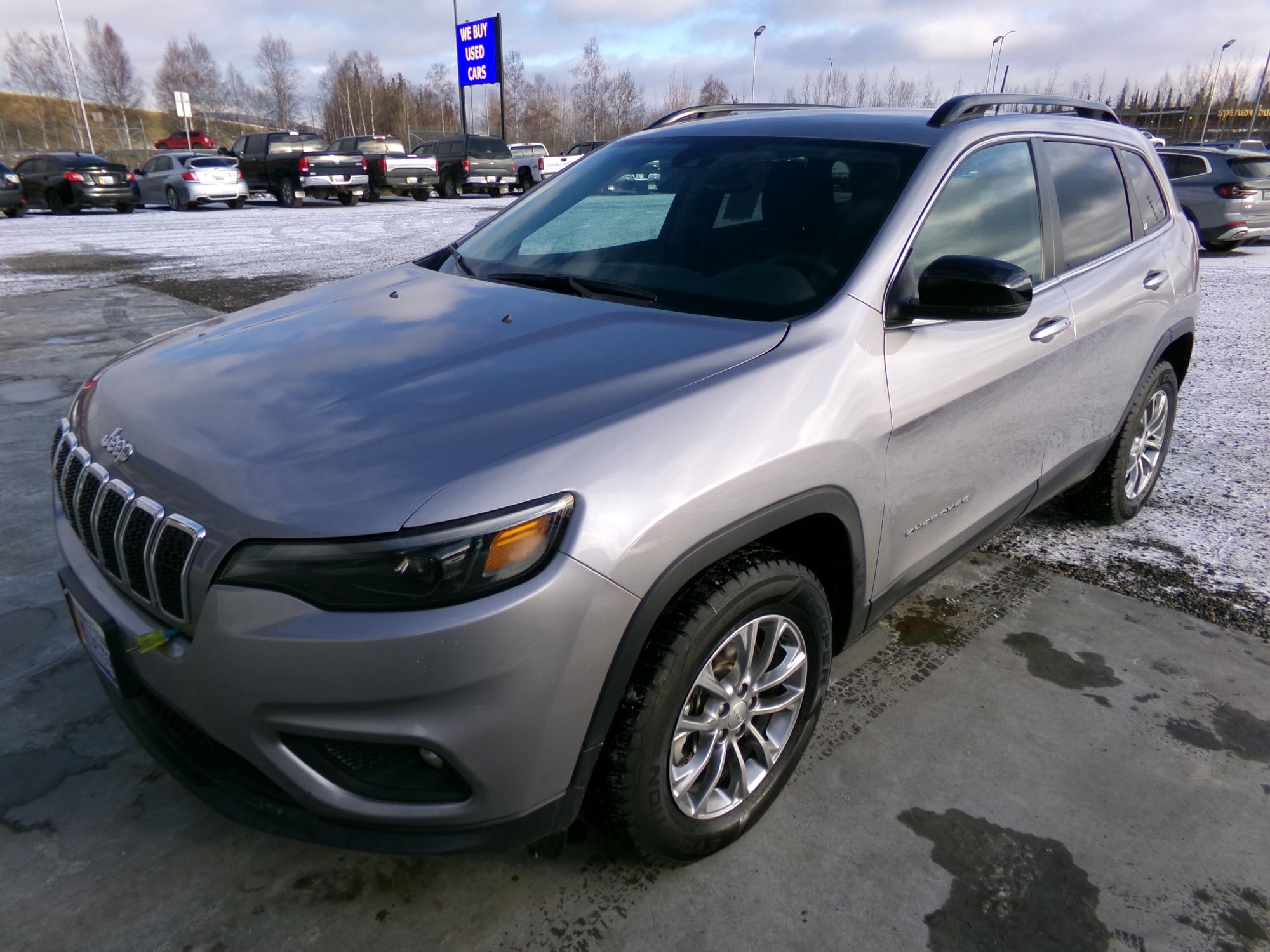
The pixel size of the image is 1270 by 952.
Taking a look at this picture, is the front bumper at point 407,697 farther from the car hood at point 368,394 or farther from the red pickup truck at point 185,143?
the red pickup truck at point 185,143

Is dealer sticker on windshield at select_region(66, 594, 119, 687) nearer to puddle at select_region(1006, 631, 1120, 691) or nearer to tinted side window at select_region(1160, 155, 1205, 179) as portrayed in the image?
puddle at select_region(1006, 631, 1120, 691)

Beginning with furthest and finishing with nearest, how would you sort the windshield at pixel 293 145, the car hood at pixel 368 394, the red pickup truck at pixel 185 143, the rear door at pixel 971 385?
the red pickup truck at pixel 185 143 → the windshield at pixel 293 145 → the rear door at pixel 971 385 → the car hood at pixel 368 394

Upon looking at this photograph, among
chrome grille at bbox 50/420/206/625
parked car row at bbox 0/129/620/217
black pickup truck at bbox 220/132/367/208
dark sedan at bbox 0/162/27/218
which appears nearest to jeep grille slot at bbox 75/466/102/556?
chrome grille at bbox 50/420/206/625

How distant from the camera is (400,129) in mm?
66562

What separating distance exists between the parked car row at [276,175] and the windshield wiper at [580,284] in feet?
64.8

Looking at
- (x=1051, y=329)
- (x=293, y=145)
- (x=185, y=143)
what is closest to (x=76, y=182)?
(x=293, y=145)

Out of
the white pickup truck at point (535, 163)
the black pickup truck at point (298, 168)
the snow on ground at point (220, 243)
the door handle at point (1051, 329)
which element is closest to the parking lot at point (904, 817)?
the door handle at point (1051, 329)

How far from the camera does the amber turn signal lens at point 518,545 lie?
1582 mm

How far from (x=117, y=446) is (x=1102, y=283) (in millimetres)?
3335

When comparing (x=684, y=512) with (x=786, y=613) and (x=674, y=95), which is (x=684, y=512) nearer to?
(x=786, y=613)

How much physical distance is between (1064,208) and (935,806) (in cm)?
222

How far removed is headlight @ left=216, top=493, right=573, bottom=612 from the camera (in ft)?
5.13

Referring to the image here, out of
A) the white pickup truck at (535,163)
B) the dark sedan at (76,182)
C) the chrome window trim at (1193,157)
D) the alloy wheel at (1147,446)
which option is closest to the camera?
the alloy wheel at (1147,446)

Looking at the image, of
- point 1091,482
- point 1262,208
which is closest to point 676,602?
point 1091,482
